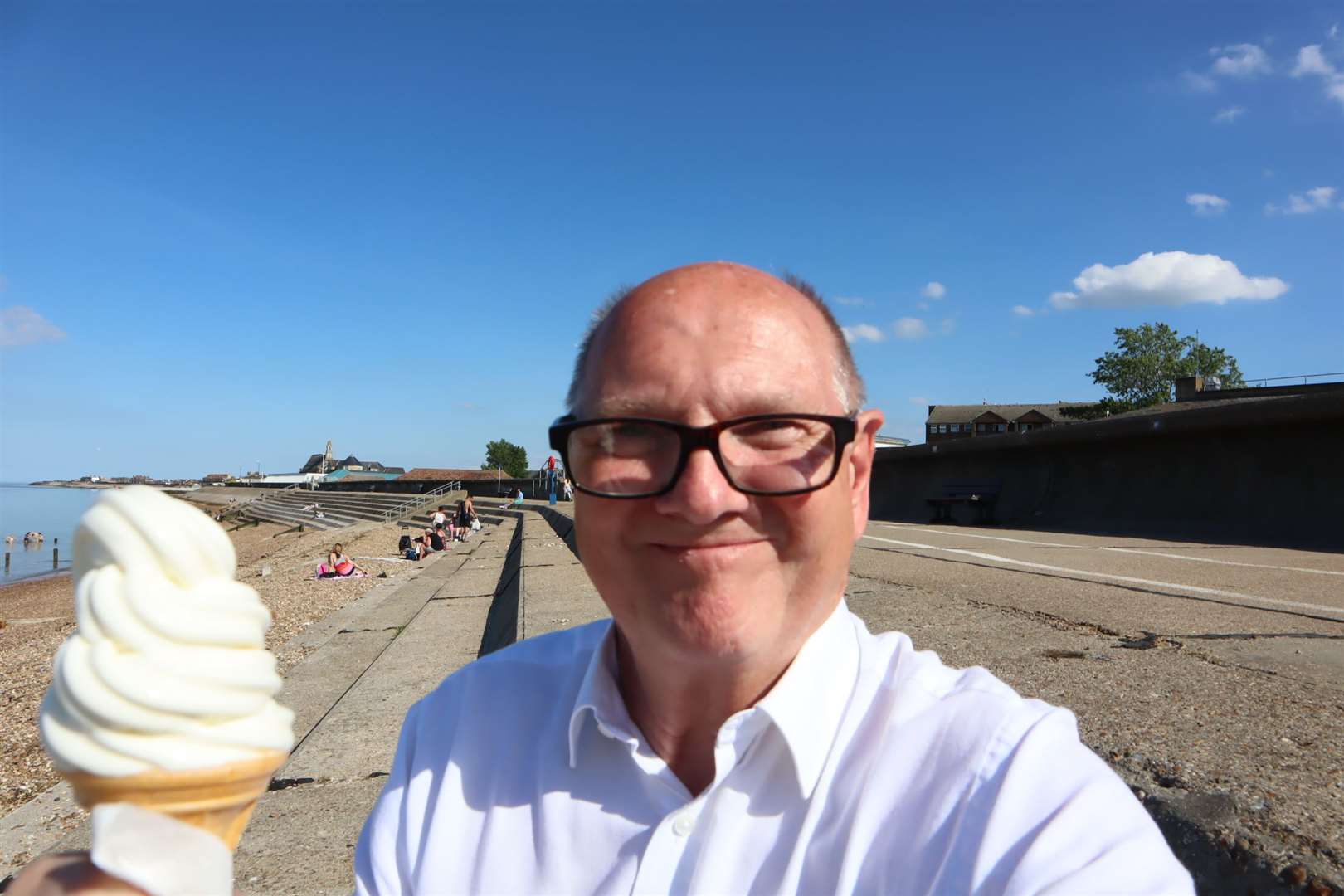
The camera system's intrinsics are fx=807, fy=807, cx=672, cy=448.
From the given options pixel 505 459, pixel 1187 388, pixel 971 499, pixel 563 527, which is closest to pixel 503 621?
pixel 563 527

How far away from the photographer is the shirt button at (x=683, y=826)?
141 centimetres

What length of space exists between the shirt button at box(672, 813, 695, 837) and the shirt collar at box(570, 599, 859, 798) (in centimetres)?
18

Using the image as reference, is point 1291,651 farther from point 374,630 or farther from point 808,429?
point 374,630

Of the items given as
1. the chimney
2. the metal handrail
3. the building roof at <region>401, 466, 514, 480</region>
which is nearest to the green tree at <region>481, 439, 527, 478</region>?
the building roof at <region>401, 466, 514, 480</region>

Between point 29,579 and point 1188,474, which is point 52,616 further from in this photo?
point 1188,474

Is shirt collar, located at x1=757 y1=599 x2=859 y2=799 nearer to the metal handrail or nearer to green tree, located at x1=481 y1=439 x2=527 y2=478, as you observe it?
the metal handrail

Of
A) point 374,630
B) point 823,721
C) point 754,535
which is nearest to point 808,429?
point 754,535

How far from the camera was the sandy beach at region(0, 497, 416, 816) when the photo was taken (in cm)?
577

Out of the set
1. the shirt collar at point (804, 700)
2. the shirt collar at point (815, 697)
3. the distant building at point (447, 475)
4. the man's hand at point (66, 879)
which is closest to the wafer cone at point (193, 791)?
the man's hand at point (66, 879)

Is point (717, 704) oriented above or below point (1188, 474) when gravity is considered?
below

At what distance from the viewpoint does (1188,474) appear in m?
10.2

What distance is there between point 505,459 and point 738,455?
9304cm

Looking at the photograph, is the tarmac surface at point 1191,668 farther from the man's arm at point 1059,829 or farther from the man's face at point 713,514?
the man's face at point 713,514

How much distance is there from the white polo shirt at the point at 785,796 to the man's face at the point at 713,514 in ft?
0.44
